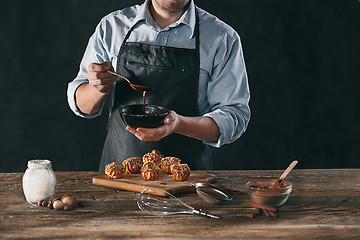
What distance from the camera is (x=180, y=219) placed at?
1804mm

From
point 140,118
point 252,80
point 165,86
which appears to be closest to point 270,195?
point 140,118

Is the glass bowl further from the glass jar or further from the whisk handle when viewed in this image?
the glass jar

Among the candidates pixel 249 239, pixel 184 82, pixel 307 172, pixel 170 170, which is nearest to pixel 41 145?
pixel 184 82

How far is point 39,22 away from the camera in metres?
3.66

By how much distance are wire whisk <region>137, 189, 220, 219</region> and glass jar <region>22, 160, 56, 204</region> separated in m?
0.35

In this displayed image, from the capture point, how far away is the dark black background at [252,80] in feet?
12.1

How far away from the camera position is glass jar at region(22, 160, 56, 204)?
76.3 inches

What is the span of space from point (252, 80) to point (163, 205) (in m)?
2.04

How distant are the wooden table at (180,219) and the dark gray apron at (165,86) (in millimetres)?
541

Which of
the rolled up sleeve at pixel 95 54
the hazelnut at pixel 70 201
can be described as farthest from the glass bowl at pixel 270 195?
the rolled up sleeve at pixel 95 54

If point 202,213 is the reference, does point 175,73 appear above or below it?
above

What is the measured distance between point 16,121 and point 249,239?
2557 millimetres

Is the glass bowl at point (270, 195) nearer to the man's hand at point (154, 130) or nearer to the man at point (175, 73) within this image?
the man's hand at point (154, 130)

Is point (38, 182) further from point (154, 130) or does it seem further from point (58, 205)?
point (154, 130)
